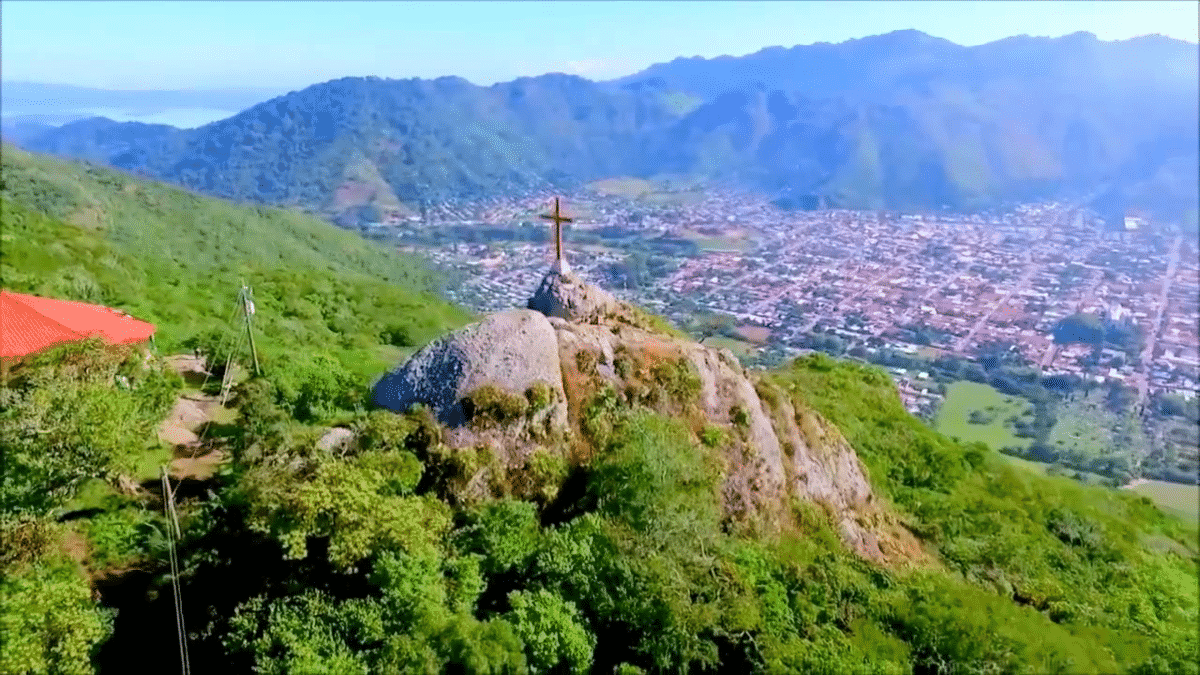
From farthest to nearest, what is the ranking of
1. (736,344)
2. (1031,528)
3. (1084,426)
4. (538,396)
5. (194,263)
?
(194,263), (736,344), (1084,426), (1031,528), (538,396)

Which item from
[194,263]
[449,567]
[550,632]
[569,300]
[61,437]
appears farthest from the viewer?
[194,263]

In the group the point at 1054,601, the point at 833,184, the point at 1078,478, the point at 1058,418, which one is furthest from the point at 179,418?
the point at 833,184

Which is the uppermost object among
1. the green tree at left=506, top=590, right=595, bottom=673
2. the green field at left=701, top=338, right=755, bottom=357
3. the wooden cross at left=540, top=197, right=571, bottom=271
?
the wooden cross at left=540, top=197, right=571, bottom=271

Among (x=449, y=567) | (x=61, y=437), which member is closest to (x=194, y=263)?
(x=61, y=437)

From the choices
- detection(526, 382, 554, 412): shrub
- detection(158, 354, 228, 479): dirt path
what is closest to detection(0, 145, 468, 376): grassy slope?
detection(158, 354, 228, 479): dirt path

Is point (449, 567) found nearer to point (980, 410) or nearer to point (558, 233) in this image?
point (558, 233)

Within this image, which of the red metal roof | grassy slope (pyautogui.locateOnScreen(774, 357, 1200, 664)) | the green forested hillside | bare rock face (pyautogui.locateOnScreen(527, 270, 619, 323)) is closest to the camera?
the green forested hillside

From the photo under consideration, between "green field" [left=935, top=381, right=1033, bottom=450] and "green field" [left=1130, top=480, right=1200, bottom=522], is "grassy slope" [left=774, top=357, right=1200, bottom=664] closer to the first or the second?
"green field" [left=1130, top=480, right=1200, bottom=522]
